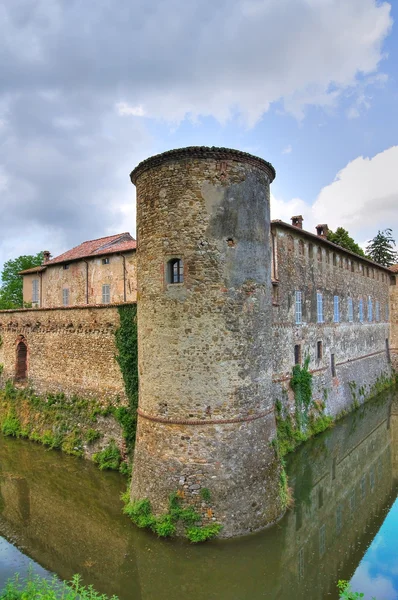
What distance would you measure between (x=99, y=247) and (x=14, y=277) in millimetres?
29386

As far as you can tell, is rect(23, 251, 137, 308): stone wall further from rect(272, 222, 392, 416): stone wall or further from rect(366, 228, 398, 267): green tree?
rect(366, 228, 398, 267): green tree

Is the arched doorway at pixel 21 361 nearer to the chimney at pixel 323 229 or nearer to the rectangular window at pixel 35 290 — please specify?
the rectangular window at pixel 35 290

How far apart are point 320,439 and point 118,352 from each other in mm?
9652

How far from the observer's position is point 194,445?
32.1 ft

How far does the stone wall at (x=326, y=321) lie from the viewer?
56.6 ft

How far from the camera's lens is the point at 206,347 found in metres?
9.92

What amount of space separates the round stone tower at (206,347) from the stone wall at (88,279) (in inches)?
408

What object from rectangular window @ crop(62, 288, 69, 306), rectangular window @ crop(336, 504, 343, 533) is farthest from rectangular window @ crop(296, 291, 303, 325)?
rectangular window @ crop(62, 288, 69, 306)

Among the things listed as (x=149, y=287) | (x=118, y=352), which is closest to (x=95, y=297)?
(x=118, y=352)

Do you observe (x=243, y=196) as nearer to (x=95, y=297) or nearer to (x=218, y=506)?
(x=218, y=506)

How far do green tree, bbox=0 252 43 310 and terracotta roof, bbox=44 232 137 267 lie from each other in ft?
80.2

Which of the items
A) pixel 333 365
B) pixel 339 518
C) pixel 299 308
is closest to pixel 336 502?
pixel 339 518

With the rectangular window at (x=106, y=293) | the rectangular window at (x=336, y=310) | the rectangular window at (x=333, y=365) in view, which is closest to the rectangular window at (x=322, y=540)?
the rectangular window at (x=333, y=365)

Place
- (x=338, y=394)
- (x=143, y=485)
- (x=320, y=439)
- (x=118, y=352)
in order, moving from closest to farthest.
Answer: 1. (x=143, y=485)
2. (x=118, y=352)
3. (x=320, y=439)
4. (x=338, y=394)
